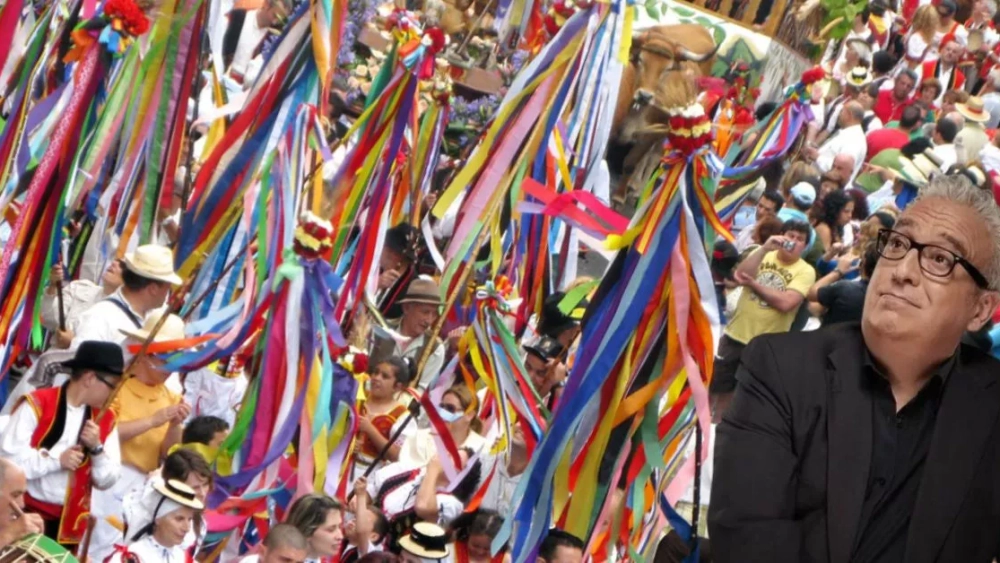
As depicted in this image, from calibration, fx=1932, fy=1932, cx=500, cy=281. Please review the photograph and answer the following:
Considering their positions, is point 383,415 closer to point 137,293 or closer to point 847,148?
point 137,293

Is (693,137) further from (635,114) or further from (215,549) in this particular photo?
(635,114)

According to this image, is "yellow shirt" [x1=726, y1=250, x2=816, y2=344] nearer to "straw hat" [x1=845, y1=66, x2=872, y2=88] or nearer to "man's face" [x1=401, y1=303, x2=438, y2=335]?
"man's face" [x1=401, y1=303, x2=438, y2=335]

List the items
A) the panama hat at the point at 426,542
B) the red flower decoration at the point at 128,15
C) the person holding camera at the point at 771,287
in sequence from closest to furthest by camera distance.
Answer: the panama hat at the point at 426,542 < the red flower decoration at the point at 128,15 < the person holding camera at the point at 771,287

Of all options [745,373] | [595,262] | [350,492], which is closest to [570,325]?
[350,492]

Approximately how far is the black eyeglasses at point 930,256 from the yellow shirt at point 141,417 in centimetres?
440

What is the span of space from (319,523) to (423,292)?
270 cm

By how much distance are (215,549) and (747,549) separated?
4.38 meters

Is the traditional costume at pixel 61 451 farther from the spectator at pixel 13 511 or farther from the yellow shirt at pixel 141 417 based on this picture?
the spectator at pixel 13 511

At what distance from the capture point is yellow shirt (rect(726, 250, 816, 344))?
912 cm

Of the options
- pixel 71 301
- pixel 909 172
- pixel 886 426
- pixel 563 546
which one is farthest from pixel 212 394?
pixel 909 172

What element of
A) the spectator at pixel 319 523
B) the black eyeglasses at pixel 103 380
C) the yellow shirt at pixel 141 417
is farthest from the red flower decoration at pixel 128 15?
the spectator at pixel 319 523

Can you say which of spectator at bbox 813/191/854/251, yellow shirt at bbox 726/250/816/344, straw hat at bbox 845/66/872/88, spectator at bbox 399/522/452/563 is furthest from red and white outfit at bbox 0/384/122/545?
straw hat at bbox 845/66/872/88

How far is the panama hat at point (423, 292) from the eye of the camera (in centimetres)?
892

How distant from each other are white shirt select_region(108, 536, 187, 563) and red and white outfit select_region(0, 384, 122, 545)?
0.35m
